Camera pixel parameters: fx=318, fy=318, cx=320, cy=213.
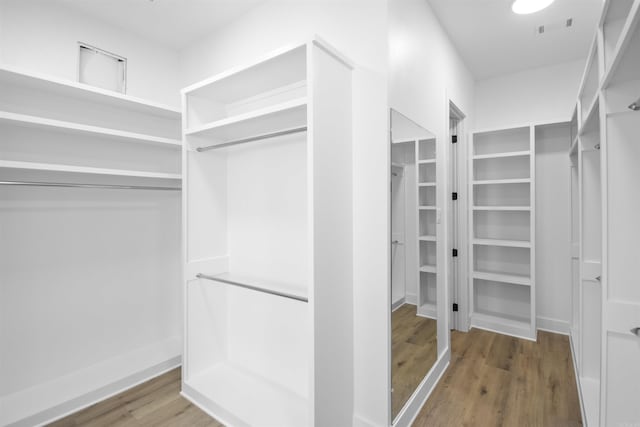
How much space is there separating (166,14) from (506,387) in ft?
12.8

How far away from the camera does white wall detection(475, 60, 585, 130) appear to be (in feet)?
11.0

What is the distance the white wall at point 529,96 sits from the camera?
3.34m

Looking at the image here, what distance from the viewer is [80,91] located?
7.13ft

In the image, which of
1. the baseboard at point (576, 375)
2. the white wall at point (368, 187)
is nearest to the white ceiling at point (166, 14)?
the white wall at point (368, 187)

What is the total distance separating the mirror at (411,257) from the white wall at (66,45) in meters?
2.27

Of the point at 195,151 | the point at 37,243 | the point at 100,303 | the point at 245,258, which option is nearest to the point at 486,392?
the point at 245,258

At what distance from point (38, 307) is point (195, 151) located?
1513mm

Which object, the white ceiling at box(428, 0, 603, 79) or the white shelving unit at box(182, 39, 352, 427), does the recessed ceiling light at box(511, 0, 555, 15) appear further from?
the white shelving unit at box(182, 39, 352, 427)

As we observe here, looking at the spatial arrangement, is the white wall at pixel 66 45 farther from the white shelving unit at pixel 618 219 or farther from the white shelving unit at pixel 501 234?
the white shelving unit at pixel 501 234

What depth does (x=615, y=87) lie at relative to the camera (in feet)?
4.40

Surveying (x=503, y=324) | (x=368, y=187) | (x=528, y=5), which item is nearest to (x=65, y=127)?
(x=368, y=187)

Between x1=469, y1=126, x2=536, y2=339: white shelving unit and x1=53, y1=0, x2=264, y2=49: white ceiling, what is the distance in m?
2.81

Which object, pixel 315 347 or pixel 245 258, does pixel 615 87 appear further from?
pixel 245 258

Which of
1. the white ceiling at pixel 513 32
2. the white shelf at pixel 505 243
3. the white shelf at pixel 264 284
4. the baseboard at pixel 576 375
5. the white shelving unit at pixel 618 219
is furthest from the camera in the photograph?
the white shelf at pixel 505 243
